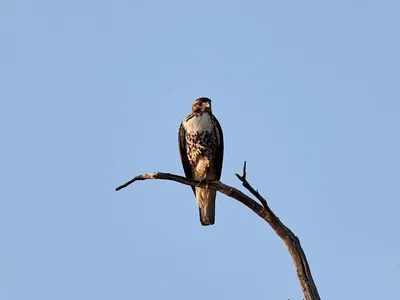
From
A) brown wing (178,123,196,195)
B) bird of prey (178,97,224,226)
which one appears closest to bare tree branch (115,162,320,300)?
bird of prey (178,97,224,226)

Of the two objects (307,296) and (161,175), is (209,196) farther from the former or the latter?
(307,296)

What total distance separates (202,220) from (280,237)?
4.02 m

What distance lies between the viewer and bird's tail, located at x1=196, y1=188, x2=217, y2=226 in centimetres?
1600

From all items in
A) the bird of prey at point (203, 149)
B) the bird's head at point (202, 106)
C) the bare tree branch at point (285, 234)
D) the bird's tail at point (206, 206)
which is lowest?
the bare tree branch at point (285, 234)

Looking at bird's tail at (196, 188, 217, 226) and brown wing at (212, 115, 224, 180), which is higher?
brown wing at (212, 115, 224, 180)

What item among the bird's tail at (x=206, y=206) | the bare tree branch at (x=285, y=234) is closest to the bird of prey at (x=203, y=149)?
the bird's tail at (x=206, y=206)

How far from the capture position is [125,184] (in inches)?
508

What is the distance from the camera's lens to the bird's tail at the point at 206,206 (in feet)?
52.5

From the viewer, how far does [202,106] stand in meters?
16.0

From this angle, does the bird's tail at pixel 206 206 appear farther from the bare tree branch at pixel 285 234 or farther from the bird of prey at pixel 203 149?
the bare tree branch at pixel 285 234

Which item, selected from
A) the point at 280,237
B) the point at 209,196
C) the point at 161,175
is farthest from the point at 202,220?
the point at 280,237

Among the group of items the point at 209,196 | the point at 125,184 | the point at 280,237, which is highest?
the point at 209,196

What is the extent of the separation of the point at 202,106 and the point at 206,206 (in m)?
1.58

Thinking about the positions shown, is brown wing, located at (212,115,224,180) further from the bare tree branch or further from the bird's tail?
the bare tree branch
